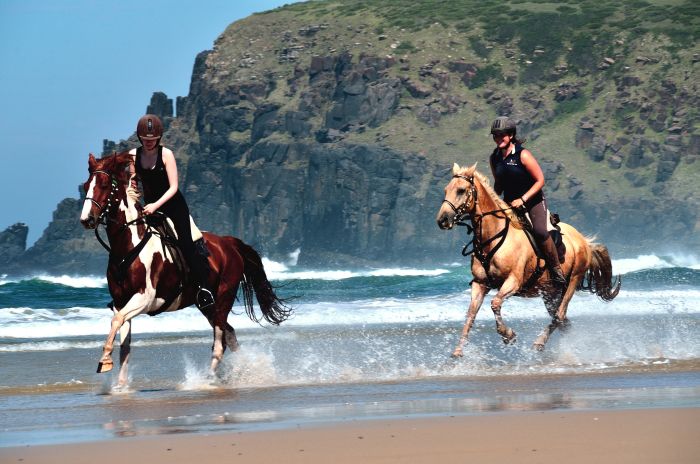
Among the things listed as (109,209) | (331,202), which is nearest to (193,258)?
(109,209)

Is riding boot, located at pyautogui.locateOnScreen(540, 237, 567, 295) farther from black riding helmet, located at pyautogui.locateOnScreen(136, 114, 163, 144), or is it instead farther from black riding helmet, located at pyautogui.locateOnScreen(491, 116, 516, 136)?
black riding helmet, located at pyautogui.locateOnScreen(136, 114, 163, 144)

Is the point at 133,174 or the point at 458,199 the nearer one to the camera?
the point at 133,174

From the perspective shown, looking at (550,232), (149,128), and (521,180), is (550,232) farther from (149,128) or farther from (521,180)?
(149,128)

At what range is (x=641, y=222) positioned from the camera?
109 meters

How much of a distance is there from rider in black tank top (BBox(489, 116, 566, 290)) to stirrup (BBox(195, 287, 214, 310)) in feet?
10.8

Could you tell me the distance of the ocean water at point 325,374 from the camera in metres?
9.30

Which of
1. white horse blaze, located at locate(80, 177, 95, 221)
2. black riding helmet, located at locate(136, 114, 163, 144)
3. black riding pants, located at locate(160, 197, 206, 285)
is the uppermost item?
black riding helmet, located at locate(136, 114, 163, 144)

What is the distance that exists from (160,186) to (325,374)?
9.02 feet

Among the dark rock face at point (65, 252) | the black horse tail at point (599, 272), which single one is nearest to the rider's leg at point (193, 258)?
the black horse tail at point (599, 272)

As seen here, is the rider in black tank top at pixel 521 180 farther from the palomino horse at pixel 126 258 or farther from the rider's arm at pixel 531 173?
the palomino horse at pixel 126 258

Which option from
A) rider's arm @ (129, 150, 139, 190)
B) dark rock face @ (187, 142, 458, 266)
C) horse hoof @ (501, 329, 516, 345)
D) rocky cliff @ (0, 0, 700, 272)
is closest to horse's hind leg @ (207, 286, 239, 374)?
rider's arm @ (129, 150, 139, 190)

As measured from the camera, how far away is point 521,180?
1313 centimetres

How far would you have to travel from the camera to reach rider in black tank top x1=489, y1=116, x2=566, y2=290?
507 inches

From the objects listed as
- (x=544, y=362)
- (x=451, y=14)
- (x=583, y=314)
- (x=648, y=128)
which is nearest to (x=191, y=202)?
(x=451, y=14)
